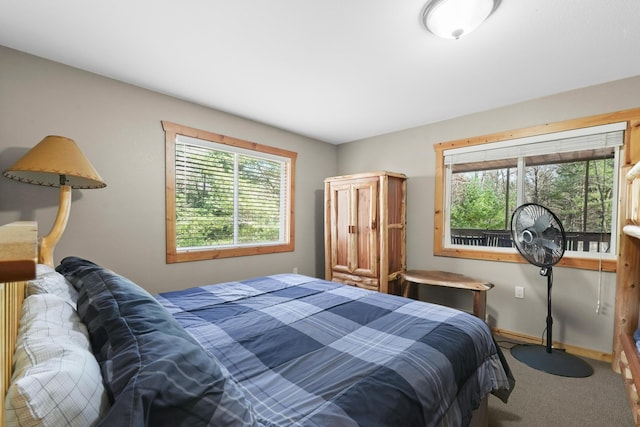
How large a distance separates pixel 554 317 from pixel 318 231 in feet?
9.20

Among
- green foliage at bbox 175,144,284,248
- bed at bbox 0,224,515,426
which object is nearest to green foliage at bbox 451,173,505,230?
bed at bbox 0,224,515,426

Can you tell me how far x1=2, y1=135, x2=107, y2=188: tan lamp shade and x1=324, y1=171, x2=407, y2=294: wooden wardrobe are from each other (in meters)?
2.46

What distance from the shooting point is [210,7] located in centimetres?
157

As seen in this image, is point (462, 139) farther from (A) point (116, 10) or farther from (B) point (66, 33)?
(B) point (66, 33)

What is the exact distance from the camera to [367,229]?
3326mm

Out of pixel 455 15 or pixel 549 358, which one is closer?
pixel 455 15

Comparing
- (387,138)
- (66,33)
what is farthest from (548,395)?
(66,33)

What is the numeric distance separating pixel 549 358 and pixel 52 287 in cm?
341

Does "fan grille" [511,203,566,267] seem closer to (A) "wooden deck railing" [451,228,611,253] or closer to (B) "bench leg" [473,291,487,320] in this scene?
(A) "wooden deck railing" [451,228,611,253]

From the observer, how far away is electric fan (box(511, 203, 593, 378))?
2.21 meters

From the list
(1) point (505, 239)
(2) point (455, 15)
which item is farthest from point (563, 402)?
(2) point (455, 15)

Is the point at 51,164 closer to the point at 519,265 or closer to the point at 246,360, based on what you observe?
the point at 246,360

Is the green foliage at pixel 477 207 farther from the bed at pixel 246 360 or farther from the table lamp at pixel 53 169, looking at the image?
the table lamp at pixel 53 169

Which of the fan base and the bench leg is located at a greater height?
the bench leg
